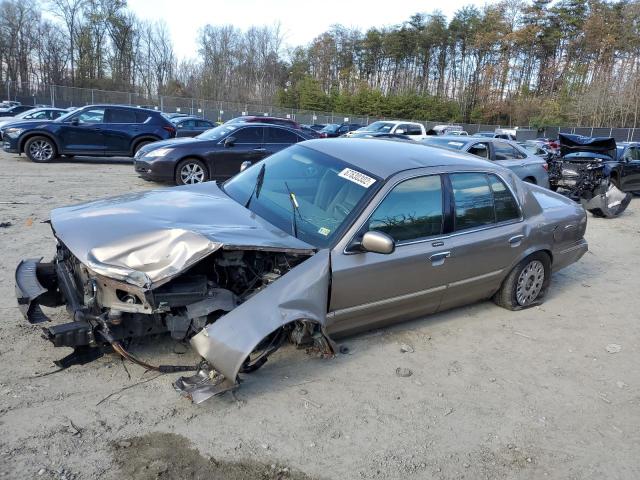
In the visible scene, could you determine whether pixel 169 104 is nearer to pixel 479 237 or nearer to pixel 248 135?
pixel 248 135

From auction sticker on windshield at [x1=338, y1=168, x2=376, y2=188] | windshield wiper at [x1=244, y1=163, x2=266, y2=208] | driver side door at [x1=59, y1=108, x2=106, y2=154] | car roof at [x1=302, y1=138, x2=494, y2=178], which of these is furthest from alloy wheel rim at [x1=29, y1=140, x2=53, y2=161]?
auction sticker on windshield at [x1=338, y1=168, x2=376, y2=188]

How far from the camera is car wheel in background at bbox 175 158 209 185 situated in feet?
34.3

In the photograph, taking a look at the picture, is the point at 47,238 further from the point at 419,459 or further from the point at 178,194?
the point at 419,459

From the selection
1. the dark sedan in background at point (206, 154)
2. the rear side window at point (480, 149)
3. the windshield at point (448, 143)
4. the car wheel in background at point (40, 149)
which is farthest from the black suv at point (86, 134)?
the rear side window at point (480, 149)

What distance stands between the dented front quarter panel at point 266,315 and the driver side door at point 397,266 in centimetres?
16

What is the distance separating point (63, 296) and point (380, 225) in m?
2.41

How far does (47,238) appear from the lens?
6.39m

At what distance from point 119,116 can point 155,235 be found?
11.8m

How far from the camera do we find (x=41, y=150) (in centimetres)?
1349

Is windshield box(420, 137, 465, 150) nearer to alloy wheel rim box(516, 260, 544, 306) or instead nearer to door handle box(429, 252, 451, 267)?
alloy wheel rim box(516, 260, 544, 306)

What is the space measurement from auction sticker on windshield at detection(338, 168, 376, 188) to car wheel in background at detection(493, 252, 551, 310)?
1982 millimetres

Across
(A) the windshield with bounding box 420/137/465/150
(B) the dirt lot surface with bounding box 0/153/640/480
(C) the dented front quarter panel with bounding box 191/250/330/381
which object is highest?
(A) the windshield with bounding box 420/137/465/150

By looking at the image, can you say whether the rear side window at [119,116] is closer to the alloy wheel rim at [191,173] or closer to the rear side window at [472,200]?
the alloy wheel rim at [191,173]

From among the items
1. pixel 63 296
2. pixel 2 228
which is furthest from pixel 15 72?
pixel 63 296
